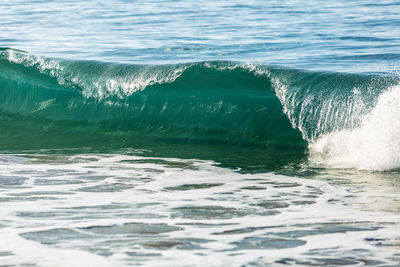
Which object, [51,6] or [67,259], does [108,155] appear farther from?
[51,6]

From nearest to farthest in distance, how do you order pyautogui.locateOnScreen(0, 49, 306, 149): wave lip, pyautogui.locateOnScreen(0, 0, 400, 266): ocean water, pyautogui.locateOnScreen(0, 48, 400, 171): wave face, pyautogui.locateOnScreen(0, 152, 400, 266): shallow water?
pyautogui.locateOnScreen(0, 152, 400, 266): shallow water, pyautogui.locateOnScreen(0, 0, 400, 266): ocean water, pyautogui.locateOnScreen(0, 48, 400, 171): wave face, pyautogui.locateOnScreen(0, 49, 306, 149): wave lip

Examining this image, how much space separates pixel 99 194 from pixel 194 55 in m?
8.13

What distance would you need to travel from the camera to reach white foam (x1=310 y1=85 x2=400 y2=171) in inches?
310

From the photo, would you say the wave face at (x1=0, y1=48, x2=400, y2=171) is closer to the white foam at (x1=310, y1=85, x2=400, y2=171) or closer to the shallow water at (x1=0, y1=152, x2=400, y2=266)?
the white foam at (x1=310, y1=85, x2=400, y2=171)

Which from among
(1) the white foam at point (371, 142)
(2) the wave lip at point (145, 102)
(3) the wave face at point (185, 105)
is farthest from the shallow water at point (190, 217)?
(2) the wave lip at point (145, 102)

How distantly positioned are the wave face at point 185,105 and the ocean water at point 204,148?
0.02 meters

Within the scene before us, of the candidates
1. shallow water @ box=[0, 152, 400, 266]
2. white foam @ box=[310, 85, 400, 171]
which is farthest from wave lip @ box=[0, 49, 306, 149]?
shallow water @ box=[0, 152, 400, 266]

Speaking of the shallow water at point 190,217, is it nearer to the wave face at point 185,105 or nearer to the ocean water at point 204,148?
the ocean water at point 204,148

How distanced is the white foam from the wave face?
0.02 metres

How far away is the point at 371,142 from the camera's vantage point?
26.9ft

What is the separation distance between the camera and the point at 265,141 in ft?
32.2

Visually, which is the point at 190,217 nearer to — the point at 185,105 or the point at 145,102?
the point at 185,105

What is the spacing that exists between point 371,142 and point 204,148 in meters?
2.17

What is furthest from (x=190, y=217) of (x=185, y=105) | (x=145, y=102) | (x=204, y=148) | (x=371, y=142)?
(x=145, y=102)
